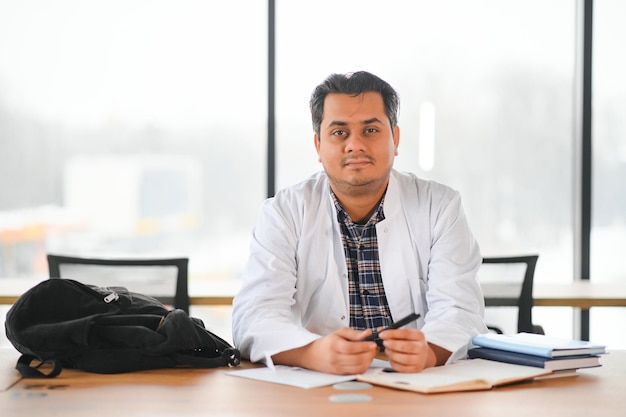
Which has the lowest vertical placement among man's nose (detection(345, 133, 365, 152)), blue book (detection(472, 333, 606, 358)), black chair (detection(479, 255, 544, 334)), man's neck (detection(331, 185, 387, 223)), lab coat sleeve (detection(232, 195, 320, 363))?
black chair (detection(479, 255, 544, 334))

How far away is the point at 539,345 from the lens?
76.5 inches

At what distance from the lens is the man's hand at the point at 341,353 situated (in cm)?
185

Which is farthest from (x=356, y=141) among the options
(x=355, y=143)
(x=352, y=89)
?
(x=352, y=89)

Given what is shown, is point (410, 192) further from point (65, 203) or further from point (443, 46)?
point (65, 203)

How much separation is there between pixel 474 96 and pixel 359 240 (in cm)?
246

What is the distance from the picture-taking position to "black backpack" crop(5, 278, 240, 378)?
6.27 feet

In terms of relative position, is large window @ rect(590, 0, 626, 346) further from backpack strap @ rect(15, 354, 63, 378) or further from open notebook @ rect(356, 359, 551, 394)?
backpack strap @ rect(15, 354, 63, 378)

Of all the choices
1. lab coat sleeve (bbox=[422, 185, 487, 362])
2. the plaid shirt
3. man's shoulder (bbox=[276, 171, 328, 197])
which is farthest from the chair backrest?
lab coat sleeve (bbox=[422, 185, 487, 362])

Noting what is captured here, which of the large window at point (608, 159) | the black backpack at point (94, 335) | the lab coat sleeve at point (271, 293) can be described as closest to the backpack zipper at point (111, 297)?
the black backpack at point (94, 335)

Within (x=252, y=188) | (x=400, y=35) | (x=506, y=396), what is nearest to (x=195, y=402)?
(x=506, y=396)

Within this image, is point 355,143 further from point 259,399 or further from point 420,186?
point 259,399

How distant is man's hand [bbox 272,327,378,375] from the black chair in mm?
1646

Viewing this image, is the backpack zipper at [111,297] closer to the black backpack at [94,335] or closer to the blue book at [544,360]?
the black backpack at [94,335]

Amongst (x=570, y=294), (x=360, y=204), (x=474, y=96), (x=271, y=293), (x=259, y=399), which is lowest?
(x=570, y=294)
